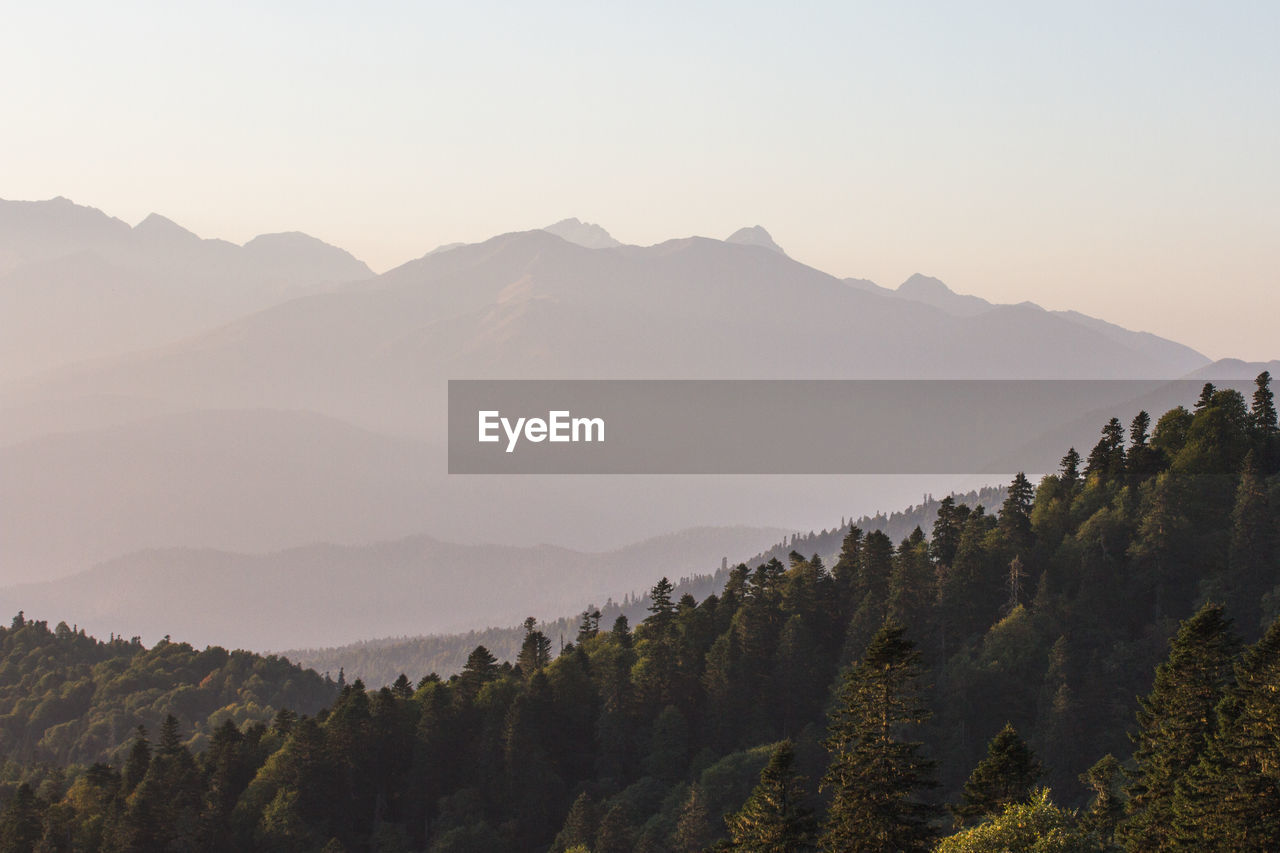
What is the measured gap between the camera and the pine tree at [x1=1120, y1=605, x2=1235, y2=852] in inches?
2756

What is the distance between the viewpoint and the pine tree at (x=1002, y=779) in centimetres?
6919

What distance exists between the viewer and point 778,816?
6550cm

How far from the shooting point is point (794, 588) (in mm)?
144250

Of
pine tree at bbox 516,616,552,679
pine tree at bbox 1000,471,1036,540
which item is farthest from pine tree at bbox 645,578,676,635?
pine tree at bbox 1000,471,1036,540

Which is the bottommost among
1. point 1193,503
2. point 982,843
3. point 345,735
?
point 345,735

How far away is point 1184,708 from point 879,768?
1858cm

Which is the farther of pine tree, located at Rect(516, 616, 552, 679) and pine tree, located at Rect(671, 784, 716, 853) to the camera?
pine tree, located at Rect(516, 616, 552, 679)

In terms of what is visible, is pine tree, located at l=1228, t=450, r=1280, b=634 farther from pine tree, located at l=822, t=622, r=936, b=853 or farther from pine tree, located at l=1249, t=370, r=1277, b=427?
pine tree, located at l=822, t=622, r=936, b=853

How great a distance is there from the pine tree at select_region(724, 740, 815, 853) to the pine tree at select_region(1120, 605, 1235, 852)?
16816 mm

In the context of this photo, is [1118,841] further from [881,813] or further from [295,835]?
[295,835]

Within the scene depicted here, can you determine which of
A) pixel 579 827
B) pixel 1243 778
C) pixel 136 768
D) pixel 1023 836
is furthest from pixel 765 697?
pixel 1243 778

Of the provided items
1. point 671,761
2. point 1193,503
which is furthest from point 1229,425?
point 671,761

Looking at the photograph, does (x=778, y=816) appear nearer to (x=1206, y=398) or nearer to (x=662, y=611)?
(x=662, y=611)

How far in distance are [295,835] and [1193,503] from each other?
92.4 metres
